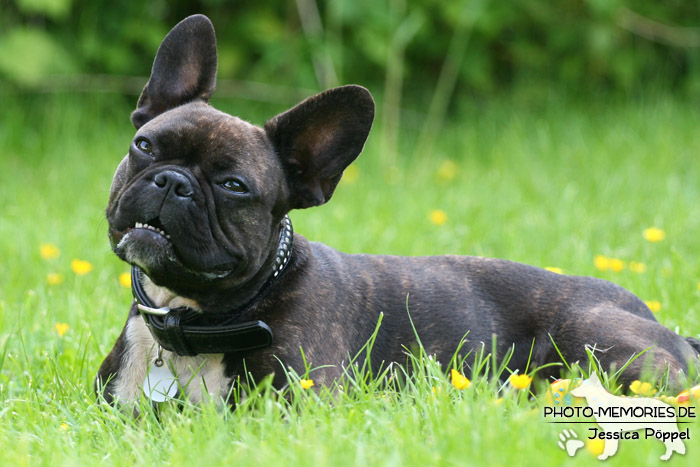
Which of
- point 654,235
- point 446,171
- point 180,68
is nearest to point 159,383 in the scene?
point 180,68

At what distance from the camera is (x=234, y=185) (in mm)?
3340

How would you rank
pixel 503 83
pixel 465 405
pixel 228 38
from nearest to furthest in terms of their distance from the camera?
pixel 465 405 < pixel 228 38 < pixel 503 83

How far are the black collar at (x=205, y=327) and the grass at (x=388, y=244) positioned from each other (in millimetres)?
228

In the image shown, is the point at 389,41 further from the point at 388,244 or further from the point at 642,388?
the point at 642,388

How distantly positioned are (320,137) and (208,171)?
55 cm

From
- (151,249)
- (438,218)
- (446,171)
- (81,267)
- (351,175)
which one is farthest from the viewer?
(446,171)

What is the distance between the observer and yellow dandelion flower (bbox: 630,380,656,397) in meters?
3.03

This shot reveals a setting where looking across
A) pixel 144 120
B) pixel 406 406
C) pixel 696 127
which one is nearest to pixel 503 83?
pixel 696 127

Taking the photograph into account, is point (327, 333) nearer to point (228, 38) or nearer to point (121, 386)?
point (121, 386)

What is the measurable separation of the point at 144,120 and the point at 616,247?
11.6ft

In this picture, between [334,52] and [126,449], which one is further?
[334,52]

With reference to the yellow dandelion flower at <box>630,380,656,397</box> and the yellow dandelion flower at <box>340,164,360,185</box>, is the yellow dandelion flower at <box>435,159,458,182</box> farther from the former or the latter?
the yellow dandelion flower at <box>630,380,656,397</box>

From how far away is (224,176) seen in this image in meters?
3.32

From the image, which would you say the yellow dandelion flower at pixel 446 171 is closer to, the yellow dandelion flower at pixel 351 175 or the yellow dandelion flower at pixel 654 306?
the yellow dandelion flower at pixel 351 175
